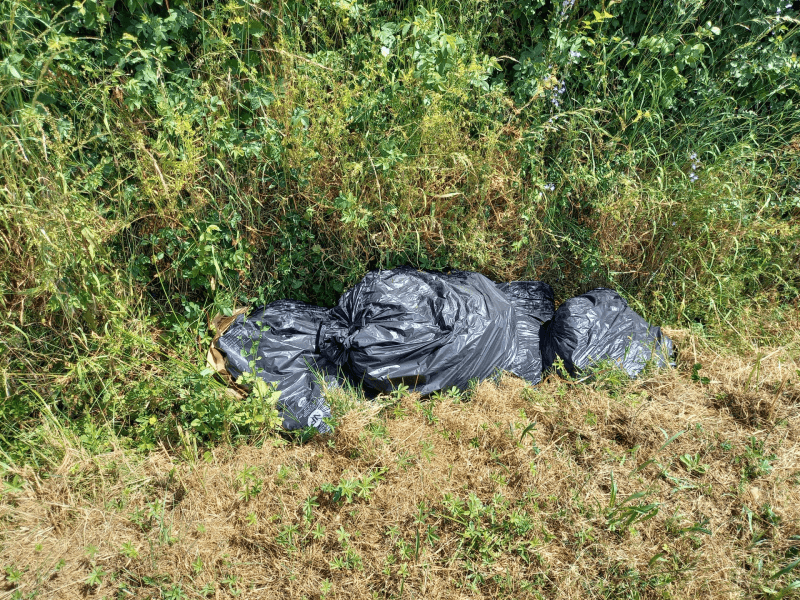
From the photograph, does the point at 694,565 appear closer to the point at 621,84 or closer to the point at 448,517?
the point at 448,517

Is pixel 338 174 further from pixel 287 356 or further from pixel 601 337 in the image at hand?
pixel 601 337

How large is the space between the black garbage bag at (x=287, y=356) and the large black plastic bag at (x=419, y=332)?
0.34 feet

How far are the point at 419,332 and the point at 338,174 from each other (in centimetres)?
99

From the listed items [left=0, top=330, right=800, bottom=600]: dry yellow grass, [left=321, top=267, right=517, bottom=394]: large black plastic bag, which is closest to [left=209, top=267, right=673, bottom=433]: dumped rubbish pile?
[left=321, top=267, right=517, bottom=394]: large black plastic bag

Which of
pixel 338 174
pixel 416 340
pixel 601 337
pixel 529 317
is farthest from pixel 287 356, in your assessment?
pixel 601 337

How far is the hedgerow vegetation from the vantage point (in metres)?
2.56

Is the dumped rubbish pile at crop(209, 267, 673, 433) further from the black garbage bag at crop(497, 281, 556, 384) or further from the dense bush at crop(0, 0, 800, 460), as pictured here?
the dense bush at crop(0, 0, 800, 460)

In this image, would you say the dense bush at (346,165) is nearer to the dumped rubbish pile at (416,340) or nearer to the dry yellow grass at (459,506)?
the dumped rubbish pile at (416,340)

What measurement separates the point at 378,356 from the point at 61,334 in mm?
1515

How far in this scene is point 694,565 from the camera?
197 cm

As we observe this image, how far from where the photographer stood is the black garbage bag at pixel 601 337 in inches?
109

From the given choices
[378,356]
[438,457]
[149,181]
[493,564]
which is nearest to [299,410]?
[378,356]

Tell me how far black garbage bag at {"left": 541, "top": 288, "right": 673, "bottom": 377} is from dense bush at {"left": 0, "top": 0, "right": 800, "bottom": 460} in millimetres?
351

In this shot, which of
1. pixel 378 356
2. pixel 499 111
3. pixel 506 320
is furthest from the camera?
pixel 499 111
